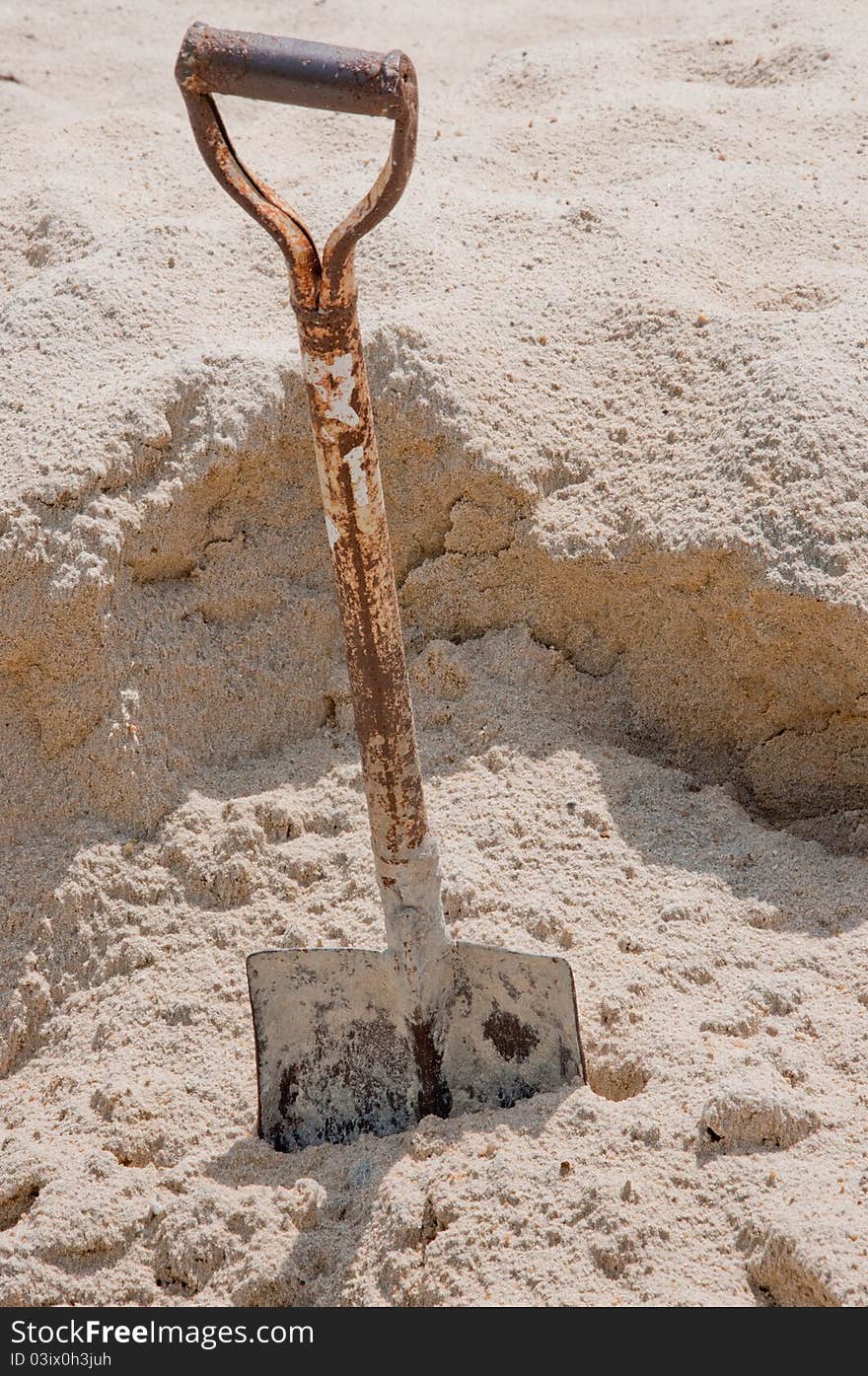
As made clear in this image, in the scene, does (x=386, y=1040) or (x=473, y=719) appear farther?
(x=473, y=719)

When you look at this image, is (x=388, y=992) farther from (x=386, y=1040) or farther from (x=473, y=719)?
(x=473, y=719)

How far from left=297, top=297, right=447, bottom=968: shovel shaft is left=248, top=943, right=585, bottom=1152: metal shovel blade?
110 millimetres

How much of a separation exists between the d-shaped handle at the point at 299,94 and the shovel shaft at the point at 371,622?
99 mm

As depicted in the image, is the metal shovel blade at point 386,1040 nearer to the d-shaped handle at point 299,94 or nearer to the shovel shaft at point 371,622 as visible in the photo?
the shovel shaft at point 371,622

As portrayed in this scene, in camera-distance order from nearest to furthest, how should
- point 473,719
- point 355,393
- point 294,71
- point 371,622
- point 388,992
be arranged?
point 294,71
point 355,393
point 371,622
point 388,992
point 473,719

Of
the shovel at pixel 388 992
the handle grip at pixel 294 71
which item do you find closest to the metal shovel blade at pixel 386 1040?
the shovel at pixel 388 992

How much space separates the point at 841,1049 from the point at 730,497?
1.13 meters

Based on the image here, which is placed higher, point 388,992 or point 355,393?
point 355,393

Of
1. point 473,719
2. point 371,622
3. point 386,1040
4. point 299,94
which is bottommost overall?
point 386,1040

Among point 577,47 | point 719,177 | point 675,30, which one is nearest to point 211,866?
point 719,177

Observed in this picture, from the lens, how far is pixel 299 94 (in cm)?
159

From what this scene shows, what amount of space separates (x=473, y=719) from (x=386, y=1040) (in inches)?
29.6

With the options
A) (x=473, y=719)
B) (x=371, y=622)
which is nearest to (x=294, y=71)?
(x=371, y=622)

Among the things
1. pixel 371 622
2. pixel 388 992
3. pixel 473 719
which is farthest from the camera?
pixel 473 719
